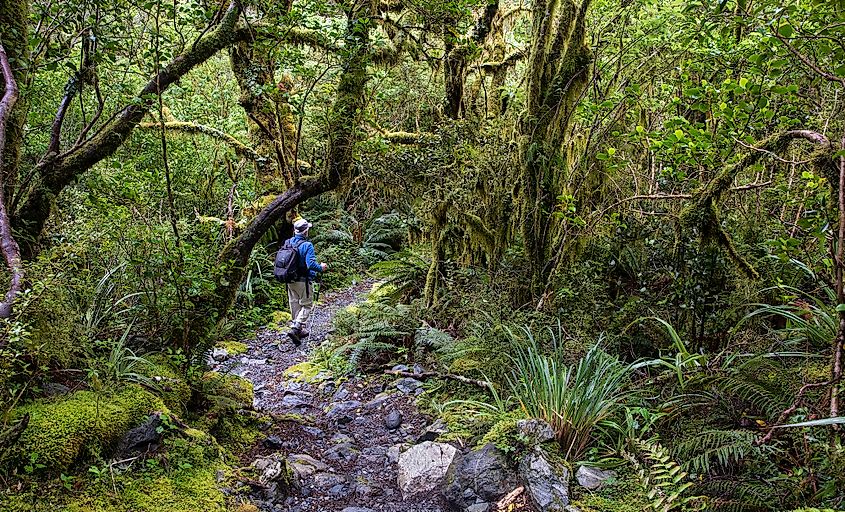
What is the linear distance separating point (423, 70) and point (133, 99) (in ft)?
35.5

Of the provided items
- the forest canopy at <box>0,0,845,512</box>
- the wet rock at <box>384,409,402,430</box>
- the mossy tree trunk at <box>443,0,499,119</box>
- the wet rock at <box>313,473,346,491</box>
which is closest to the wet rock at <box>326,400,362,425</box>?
the wet rock at <box>384,409,402,430</box>

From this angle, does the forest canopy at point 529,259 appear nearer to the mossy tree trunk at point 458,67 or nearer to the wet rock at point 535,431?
the wet rock at point 535,431

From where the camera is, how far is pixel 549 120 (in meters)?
6.07

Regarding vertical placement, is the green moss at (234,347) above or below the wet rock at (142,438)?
below

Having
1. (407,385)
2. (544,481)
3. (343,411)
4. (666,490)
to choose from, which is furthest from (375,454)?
(666,490)

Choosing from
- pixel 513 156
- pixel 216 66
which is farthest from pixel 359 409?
pixel 216 66

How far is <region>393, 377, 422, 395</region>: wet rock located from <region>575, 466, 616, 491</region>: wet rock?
2872mm

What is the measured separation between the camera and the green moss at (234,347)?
27.9 feet

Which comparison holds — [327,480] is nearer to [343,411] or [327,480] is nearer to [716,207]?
[343,411]

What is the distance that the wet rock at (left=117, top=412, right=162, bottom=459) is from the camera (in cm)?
360

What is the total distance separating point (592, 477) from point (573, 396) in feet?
2.09

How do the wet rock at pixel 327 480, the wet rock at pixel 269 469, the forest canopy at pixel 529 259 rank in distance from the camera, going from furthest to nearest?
the wet rock at pixel 327 480 → the wet rock at pixel 269 469 → the forest canopy at pixel 529 259

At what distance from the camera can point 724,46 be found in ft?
18.6

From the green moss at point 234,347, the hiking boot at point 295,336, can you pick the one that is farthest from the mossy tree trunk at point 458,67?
the green moss at point 234,347
